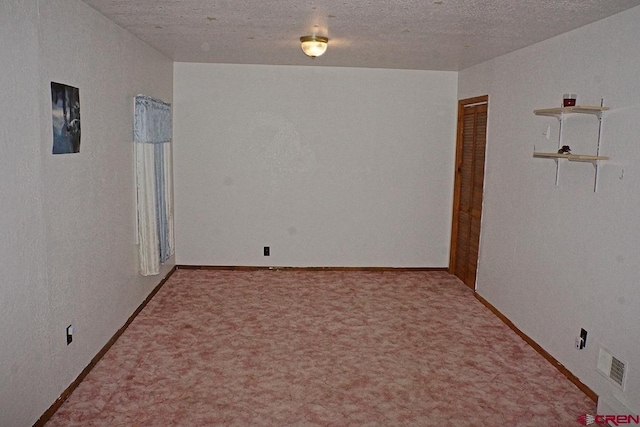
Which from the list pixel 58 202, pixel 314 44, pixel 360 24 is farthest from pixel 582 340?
pixel 58 202

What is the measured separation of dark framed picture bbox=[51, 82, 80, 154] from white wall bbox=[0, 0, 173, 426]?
0.06 meters

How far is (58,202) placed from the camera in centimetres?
311

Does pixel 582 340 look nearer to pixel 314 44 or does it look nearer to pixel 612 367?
pixel 612 367

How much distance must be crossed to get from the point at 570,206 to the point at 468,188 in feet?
7.61

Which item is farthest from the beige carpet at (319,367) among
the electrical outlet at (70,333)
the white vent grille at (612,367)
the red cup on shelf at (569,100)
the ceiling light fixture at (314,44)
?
the ceiling light fixture at (314,44)

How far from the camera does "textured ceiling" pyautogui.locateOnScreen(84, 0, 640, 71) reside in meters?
3.21

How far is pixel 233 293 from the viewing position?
18.4 ft

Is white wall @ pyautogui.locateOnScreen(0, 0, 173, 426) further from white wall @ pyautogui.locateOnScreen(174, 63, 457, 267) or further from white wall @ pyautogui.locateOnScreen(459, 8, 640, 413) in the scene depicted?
white wall @ pyautogui.locateOnScreen(459, 8, 640, 413)

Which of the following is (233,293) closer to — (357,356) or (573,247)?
(357,356)

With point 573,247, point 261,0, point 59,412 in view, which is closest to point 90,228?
point 59,412

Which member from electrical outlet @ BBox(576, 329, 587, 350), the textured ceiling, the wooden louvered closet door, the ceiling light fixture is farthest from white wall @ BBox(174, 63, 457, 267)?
electrical outlet @ BBox(576, 329, 587, 350)

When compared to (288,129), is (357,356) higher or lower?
lower

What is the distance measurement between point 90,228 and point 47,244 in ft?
2.27

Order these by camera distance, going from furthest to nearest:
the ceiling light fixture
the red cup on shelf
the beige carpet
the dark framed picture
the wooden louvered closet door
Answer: the wooden louvered closet door
the ceiling light fixture
the red cup on shelf
the beige carpet
the dark framed picture
